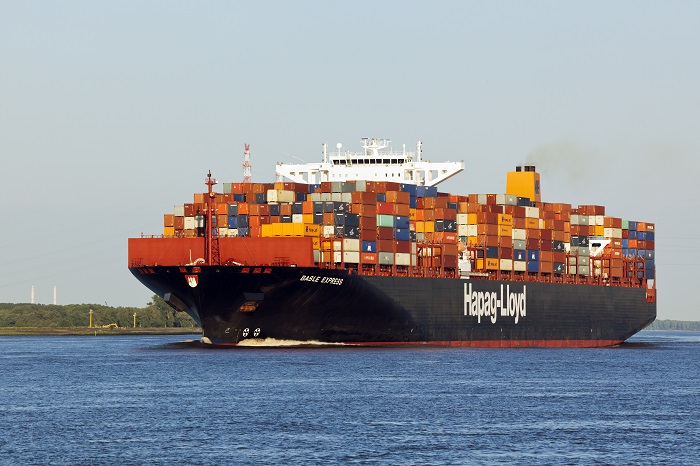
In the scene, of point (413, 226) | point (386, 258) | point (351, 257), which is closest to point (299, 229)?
point (351, 257)

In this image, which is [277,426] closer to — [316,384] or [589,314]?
[316,384]

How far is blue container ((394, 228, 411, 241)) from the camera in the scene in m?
84.5

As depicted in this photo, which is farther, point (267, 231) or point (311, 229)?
point (267, 231)

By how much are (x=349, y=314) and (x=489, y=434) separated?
40.1m

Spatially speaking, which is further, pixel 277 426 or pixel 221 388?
pixel 221 388

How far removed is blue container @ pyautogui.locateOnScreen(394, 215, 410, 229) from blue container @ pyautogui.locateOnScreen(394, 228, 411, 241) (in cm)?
27

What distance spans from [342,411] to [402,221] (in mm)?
39821

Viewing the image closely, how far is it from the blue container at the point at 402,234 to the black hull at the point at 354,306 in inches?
112

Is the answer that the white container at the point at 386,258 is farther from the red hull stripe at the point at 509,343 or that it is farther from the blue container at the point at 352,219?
the red hull stripe at the point at 509,343

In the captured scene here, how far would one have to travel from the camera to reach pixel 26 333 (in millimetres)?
152000

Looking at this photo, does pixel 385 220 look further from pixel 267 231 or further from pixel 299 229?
pixel 267 231

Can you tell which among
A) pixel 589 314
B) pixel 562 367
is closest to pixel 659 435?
pixel 562 367

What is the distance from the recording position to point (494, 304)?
309ft

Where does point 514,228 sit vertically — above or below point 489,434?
above
